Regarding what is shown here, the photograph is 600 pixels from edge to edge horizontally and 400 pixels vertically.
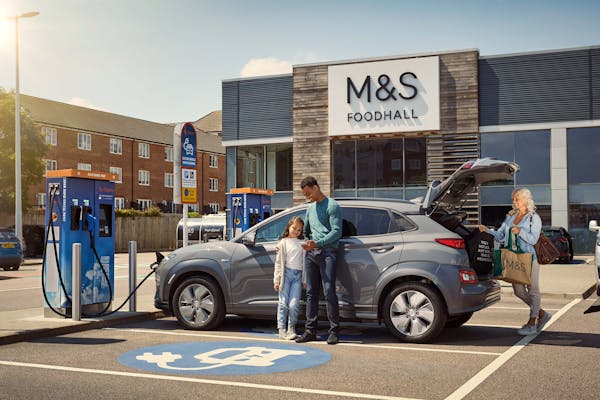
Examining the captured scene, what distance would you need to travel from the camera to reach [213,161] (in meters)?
71.9

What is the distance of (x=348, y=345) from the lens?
8.63 meters

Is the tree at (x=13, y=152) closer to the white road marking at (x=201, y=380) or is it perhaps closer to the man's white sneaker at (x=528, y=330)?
the white road marking at (x=201, y=380)

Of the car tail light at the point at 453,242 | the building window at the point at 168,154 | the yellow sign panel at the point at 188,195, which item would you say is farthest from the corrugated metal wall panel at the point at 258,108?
the building window at the point at 168,154

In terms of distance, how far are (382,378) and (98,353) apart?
3300 millimetres

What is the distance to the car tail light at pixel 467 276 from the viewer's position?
8516 mm

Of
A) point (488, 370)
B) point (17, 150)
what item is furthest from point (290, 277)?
point (17, 150)

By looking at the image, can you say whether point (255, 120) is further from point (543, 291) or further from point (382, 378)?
point (382, 378)

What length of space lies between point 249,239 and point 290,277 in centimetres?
90

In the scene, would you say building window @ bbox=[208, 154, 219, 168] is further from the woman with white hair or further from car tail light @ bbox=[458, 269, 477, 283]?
car tail light @ bbox=[458, 269, 477, 283]

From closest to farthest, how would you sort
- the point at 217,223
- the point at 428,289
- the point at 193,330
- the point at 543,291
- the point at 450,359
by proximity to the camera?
the point at 450,359, the point at 428,289, the point at 193,330, the point at 543,291, the point at 217,223

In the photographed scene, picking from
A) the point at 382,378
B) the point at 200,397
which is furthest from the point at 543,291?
the point at 200,397

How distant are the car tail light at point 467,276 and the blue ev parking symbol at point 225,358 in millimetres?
1869

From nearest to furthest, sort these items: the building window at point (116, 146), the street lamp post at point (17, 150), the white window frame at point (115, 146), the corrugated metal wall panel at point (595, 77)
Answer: the corrugated metal wall panel at point (595, 77) < the street lamp post at point (17, 150) < the white window frame at point (115, 146) < the building window at point (116, 146)

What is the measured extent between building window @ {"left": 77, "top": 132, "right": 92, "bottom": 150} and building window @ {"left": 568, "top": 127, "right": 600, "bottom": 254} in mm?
39452
